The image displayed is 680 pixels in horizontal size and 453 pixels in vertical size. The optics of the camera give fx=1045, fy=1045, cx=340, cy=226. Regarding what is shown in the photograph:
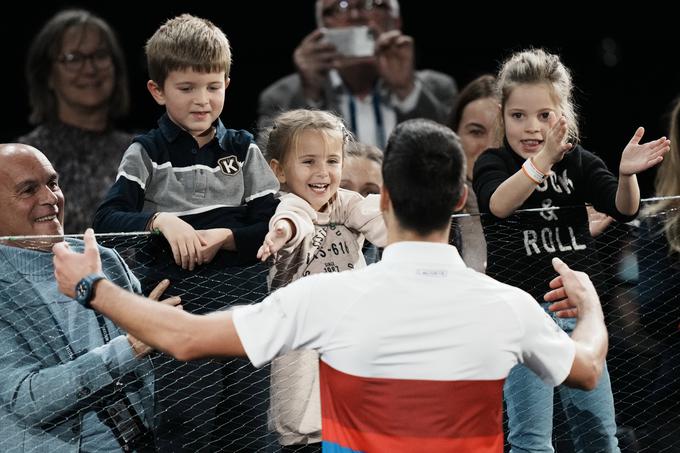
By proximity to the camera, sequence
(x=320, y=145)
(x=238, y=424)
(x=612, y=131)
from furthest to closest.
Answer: (x=612, y=131) → (x=320, y=145) → (x=238, y=424)

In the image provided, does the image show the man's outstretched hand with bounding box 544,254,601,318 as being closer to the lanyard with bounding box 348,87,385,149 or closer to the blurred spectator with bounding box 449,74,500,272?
the blurred spectator with bounding box 449,74,500,272

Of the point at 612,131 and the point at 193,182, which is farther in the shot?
the point at 612,131

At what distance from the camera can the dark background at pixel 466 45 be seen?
4.52m

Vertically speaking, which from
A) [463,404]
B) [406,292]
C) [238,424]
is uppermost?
[406,292]

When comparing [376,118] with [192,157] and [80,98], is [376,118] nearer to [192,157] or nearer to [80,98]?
[80,98]

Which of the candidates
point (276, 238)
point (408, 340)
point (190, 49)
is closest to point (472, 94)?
point (190, 49)

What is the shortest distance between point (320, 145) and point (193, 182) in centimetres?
33

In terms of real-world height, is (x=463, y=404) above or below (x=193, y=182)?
below

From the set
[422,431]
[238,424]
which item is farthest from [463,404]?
[238,424]

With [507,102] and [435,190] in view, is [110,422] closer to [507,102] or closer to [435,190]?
[435,190]

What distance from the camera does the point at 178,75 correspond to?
2.62m

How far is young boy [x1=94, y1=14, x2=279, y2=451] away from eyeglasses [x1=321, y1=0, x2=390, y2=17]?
1.55 m

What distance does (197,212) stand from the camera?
259 centimetres

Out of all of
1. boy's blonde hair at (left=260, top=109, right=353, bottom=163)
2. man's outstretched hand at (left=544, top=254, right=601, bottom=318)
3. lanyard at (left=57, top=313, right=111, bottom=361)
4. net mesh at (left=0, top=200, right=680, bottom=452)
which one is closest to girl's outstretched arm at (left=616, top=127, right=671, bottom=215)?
net mesh at (left=0, top=200, right=680, bottom=452)
